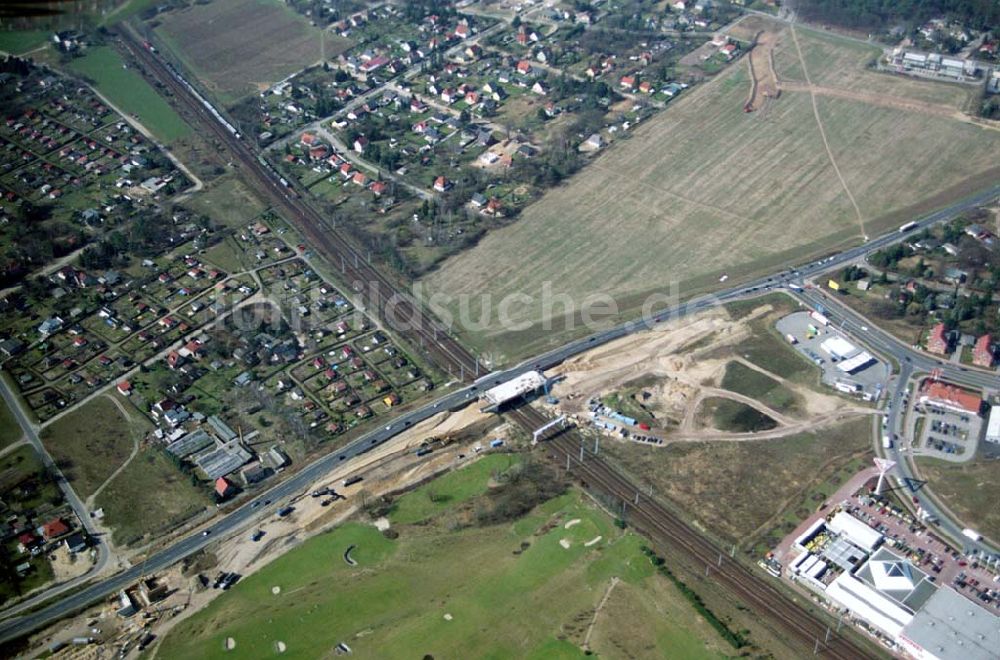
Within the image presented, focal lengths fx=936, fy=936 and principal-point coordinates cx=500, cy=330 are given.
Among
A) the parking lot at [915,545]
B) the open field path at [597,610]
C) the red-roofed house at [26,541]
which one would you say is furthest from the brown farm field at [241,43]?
the parking lot at [915,545]

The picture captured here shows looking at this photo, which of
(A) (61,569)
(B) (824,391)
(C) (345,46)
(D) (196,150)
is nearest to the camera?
(A) (61,569)

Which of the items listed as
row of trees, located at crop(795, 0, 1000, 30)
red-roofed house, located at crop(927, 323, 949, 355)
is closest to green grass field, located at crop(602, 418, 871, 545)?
red-roofed house, located at crop(927, 323, 949, 355)

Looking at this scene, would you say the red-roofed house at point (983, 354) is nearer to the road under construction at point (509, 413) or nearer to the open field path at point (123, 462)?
→ the road under construction at point (509, 413)

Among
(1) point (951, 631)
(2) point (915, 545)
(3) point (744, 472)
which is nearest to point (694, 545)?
(3) point (744, 472)

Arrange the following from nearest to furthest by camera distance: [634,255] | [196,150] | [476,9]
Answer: [634,255] < [196,150] < [476,9]

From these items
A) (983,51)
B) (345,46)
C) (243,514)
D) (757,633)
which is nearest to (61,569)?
(243,514)

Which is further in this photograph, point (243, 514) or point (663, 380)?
point (663, 380)

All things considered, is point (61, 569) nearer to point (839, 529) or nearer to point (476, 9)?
point (839, 529)

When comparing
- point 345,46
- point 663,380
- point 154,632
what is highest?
point 345,46

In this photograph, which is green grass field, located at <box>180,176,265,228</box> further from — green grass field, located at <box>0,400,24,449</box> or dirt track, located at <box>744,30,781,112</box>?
dirt track, located at <box>744,30,781,112</box>
